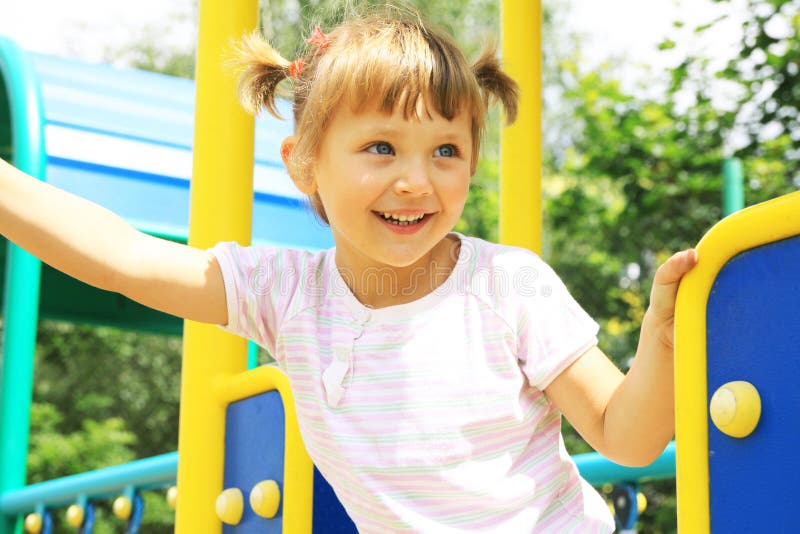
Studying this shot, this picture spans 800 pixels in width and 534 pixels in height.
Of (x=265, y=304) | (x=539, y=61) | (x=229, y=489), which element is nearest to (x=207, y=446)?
(x=229, y=489)

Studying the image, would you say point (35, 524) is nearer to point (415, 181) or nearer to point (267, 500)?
point (267, 500)

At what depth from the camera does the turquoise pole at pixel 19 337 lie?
9.52 ft

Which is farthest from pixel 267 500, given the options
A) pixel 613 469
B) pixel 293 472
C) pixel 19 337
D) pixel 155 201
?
pixel 155 201

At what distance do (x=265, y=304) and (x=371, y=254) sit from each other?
18cm

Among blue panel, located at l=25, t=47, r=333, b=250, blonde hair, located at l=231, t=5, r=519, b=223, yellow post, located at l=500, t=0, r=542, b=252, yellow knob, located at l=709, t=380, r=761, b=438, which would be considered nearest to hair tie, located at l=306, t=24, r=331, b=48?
blonde hair, located at l=231, t=5, r=519, b=223

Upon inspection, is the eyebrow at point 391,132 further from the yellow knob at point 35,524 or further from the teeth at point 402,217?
the yellow knob at point 35,524

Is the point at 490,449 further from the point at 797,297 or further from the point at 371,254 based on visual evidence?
the point at 797,297

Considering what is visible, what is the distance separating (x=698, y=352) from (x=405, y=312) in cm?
53

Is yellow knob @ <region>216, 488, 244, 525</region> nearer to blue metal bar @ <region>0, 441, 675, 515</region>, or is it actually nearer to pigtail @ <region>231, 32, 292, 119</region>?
blue metal bar @ <region>0, 441, 675, 515</region>

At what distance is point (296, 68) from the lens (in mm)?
1502

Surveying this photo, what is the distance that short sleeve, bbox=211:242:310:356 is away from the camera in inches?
54.2

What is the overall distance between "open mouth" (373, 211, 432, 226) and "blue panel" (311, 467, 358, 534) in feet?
1.32

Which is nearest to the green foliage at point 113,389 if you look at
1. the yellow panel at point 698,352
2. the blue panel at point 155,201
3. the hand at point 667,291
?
the blue panel at point 155,201

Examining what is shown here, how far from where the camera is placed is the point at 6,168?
118cm
